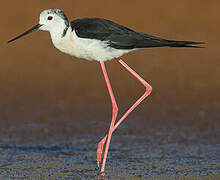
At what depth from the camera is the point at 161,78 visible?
35.0 ft

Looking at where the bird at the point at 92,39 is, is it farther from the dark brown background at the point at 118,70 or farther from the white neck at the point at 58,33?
the dark brown background at the point at 118,70

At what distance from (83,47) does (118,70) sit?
199 inches

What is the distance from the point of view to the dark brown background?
8.94 meters

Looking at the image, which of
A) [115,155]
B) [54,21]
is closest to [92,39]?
[54,21]

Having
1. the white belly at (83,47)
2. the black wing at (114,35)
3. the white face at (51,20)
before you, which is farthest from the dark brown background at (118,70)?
the white face at (51,20)

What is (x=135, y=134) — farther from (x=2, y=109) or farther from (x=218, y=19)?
(x=218, y=19)

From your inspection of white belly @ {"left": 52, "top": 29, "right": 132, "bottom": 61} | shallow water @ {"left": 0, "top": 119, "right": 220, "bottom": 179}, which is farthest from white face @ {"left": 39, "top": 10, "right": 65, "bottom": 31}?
shallow water @ {"left": 0, "top": 119, "right": 220, "bottom": 179}

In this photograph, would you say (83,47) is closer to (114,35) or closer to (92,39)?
(92,39)

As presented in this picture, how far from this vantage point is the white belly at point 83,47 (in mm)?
6117

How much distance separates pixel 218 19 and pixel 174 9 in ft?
3.29

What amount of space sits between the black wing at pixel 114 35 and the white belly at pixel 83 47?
0.04 meters

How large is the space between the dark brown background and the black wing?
6.90 ft

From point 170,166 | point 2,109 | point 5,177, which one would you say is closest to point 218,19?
point 2,109

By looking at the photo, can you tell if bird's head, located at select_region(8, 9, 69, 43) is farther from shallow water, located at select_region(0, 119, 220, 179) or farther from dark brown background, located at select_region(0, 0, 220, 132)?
dark brown background, located at select_region(0, 0, 220, 132)
